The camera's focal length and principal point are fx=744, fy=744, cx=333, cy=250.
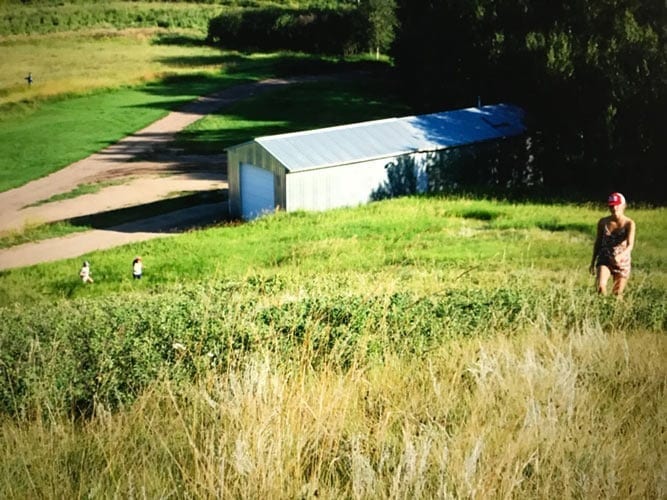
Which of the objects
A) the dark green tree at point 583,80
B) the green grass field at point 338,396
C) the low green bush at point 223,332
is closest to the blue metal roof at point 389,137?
the dark green tree at point 583,80

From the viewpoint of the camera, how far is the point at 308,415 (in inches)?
185

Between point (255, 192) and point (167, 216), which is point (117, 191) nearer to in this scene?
point (167, 216)

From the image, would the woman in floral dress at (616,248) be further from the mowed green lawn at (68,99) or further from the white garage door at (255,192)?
the mowed green lawn at (68,99)

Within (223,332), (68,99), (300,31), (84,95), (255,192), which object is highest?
(300,31)

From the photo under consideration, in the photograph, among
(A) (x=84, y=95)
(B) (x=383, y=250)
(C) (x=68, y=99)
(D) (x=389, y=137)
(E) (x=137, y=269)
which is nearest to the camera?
(E) (x=137, y=269)

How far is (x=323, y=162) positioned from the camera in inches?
1001

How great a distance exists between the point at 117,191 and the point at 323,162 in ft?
30.0

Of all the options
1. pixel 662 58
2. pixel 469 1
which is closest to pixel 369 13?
pixel 469 1

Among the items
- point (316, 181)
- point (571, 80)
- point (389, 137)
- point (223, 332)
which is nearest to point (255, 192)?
→ point (316, 181)

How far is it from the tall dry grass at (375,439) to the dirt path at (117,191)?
17.2 m

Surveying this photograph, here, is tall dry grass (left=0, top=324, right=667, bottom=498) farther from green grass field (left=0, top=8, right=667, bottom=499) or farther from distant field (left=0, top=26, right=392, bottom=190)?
distant field (left=0, top=26, right=392, bottom=190)

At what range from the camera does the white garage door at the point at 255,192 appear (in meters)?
25.7

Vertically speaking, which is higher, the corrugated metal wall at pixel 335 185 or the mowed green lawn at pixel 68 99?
the mowed green lawn at pixel 68 99

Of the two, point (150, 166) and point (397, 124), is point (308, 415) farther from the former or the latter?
point (150, 166)
